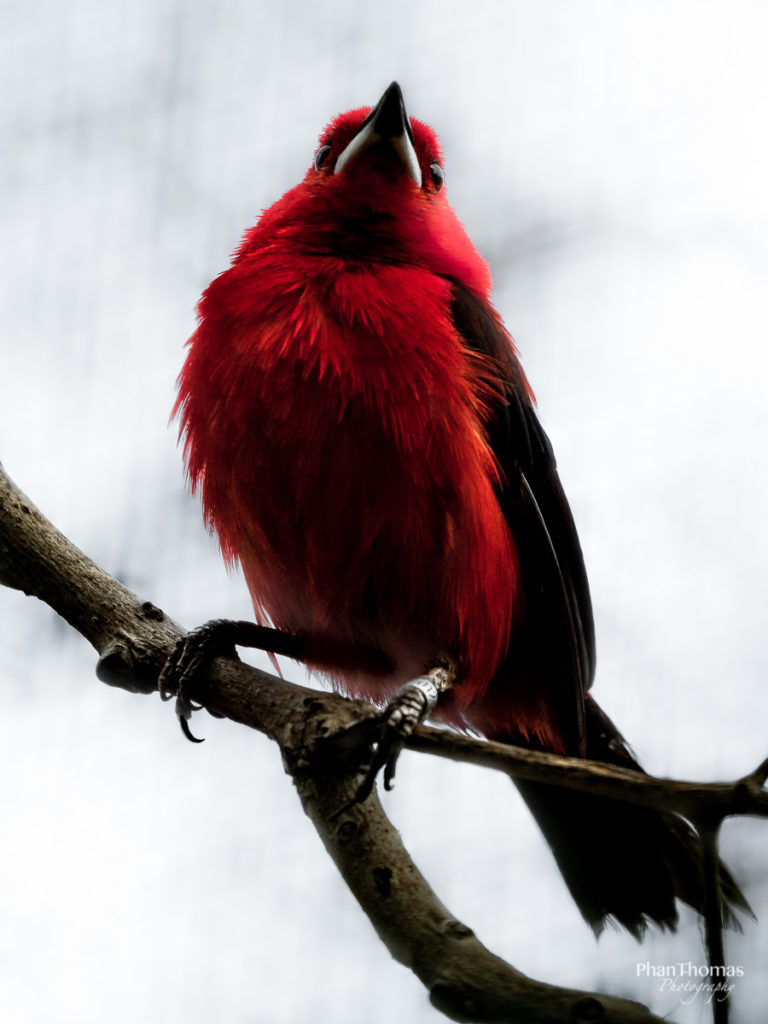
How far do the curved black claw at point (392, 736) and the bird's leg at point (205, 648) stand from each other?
1.42 feet

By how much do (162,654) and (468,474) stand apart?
729 millimetres

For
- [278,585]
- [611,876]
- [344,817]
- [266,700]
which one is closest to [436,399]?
[278,585]

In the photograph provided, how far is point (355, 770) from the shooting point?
1.77m

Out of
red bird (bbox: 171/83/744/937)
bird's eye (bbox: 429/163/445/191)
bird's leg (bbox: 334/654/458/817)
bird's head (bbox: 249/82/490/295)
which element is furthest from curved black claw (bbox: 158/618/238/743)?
bird's eye (bbox: 429/163/445/191)

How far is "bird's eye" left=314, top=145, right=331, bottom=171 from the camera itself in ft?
8.69

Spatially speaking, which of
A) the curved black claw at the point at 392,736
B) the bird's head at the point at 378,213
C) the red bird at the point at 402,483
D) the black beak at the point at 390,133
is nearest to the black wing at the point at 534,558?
the red bird at the point at 402,483

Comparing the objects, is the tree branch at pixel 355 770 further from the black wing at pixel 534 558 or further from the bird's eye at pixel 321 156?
the bird's eye at pixel 321 156

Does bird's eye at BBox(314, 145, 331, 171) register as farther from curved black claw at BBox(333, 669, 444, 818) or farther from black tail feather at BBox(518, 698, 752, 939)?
black tail feather at BBox(518, 698, 752, 939)

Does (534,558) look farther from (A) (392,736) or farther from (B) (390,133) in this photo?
(B) (390,133)

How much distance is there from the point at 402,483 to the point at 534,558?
0.47 metres

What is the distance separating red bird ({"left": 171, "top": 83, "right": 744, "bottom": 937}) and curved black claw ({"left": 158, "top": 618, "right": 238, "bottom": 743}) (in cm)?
18

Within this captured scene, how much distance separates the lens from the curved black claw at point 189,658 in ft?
6.62

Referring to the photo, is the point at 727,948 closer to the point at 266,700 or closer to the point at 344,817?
the point at 344,817

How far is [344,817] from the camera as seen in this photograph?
1.71 m
